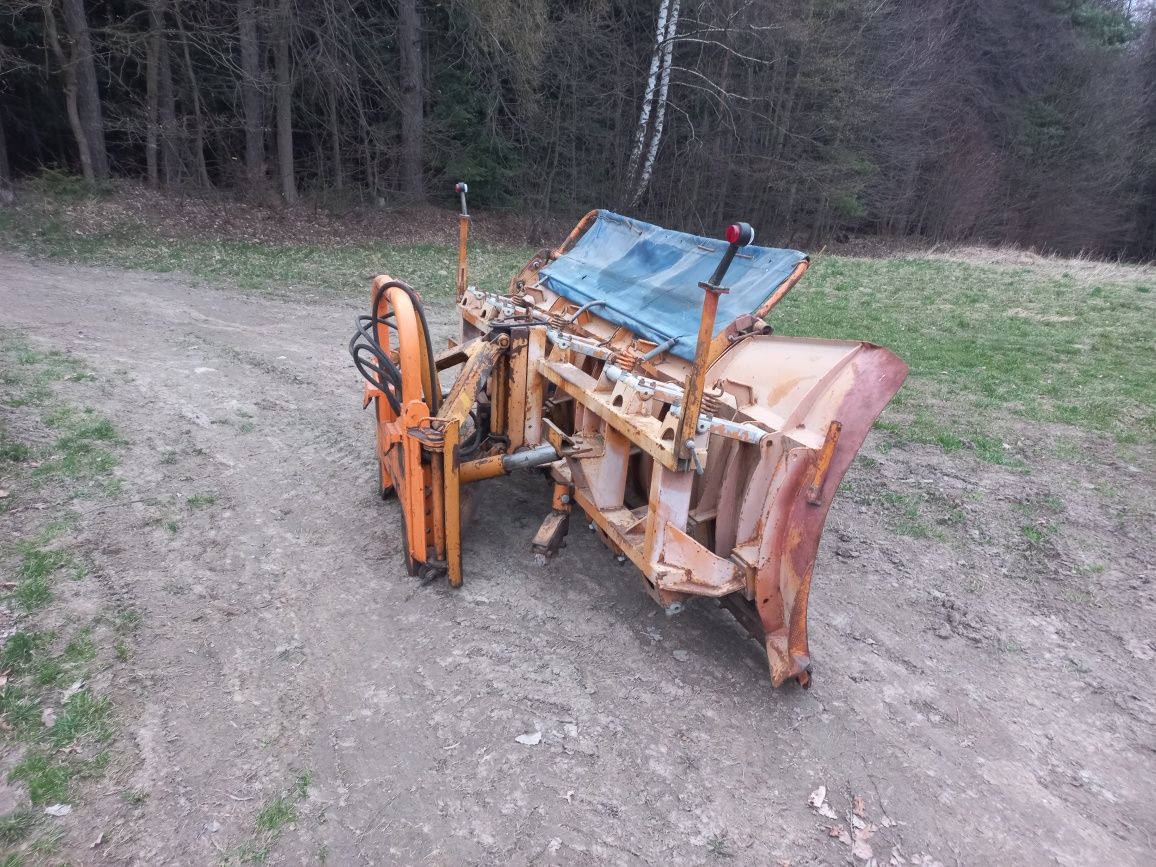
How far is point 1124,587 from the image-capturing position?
13.3 ft

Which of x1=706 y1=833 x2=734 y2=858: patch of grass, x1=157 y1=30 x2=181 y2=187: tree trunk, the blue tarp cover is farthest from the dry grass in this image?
x1=157 y1=30 x2=181 y2=187: tree trunk

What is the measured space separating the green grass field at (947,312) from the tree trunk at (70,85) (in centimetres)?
187

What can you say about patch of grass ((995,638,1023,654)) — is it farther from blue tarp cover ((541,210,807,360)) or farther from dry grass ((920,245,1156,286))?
dry grass ((920,245,1156,286))

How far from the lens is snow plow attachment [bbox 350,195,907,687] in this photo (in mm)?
2793

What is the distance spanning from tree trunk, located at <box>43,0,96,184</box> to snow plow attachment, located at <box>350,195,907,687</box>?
12937mm

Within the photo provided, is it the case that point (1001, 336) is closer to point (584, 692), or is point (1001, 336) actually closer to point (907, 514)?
point (907, 514)

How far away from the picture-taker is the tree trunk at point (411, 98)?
53.2 ft

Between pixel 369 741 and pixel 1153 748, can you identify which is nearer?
pixel 369 741

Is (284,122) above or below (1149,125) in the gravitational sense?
below

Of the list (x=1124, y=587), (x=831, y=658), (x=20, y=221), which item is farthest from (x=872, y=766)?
(x=20, y=221)

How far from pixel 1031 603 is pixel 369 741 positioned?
11.4ft

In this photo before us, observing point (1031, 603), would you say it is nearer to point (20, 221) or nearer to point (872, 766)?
point (872, 766)

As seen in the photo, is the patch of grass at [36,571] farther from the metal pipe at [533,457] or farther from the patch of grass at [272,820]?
the metal pipe at [533,457]

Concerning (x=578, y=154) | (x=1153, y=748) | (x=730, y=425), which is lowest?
(x=1153, y=748)
